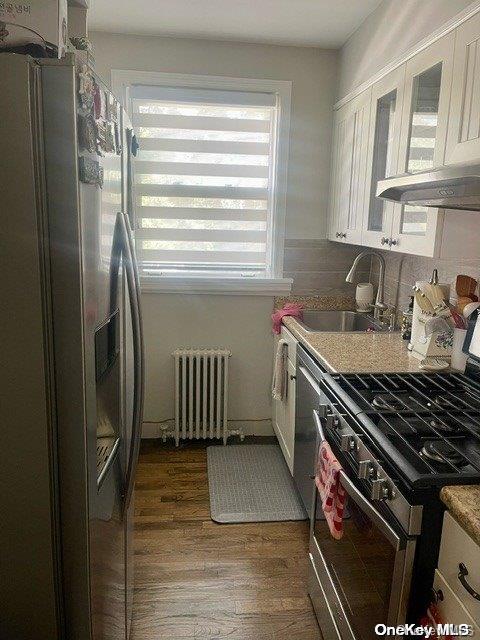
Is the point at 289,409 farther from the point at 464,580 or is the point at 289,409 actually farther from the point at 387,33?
the point at 387,33

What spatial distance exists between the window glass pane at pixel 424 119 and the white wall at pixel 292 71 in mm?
1209

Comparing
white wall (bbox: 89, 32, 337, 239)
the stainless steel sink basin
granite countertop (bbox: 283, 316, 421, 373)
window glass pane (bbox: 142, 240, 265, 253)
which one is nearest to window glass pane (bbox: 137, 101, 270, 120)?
white wall (bbox: 89, 32, 337, 239)

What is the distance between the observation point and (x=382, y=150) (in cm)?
234

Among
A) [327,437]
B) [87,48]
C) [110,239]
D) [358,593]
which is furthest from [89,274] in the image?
[358,593]

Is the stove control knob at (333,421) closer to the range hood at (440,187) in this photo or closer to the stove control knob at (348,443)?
the stove control knob at (348,443)

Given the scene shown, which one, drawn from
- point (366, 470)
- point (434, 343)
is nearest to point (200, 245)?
point (434, 343)

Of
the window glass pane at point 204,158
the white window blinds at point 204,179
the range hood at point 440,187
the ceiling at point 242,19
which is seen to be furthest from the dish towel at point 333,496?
the ceiling at point 242,19

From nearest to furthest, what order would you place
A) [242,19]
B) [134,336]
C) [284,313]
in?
1. [134,336]
2. [242,19]
3. [284,313]

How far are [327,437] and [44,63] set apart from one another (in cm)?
138

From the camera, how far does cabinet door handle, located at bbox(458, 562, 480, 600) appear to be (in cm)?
95

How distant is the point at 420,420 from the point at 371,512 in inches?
13.2

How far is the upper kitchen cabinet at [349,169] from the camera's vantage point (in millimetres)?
2580

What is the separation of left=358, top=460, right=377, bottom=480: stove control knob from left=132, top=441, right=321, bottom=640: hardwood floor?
0.93 metres

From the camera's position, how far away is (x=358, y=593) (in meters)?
1.41
